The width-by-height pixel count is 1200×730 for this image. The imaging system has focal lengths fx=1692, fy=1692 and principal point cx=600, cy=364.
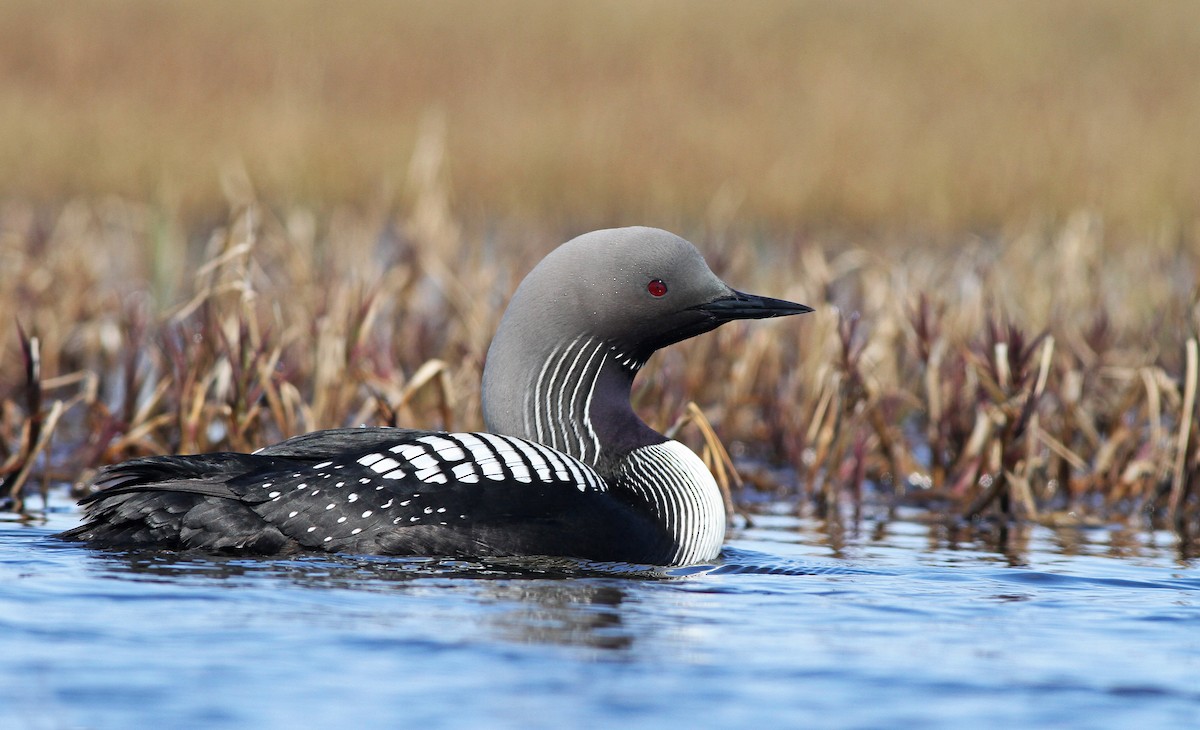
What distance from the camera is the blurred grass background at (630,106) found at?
43.5ft

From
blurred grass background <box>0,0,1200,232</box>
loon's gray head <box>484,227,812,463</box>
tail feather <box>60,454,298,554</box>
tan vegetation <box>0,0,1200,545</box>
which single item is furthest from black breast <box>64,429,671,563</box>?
blurred grass background <box>0,0,1200,232</box>

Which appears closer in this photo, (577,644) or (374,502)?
(577,644)

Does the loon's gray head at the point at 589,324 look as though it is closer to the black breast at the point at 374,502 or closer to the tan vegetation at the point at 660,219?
the black breast at the point at 374,502

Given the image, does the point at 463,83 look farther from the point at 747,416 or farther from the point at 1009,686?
the point at 1009,686

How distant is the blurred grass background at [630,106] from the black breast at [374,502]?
7.29 m

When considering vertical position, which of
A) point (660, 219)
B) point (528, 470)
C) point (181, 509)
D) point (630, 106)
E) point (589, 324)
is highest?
point (630, 106)

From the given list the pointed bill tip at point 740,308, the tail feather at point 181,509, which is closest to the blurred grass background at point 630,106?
the pointed bill tip at point 740,308

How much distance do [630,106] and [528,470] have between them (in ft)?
36.4

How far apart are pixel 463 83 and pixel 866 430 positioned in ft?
32.2

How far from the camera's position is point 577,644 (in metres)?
3.46

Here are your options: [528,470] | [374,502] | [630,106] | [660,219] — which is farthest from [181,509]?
[630,106]

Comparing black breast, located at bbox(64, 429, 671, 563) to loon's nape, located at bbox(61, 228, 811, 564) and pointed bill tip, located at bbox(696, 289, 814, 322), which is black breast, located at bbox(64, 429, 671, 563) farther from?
pointed bill tip, located at bbox(696, 289, 814, 322)

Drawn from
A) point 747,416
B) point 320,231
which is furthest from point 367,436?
point 320,231

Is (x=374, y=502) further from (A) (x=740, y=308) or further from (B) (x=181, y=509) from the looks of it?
(A) (x=740, y=308)
